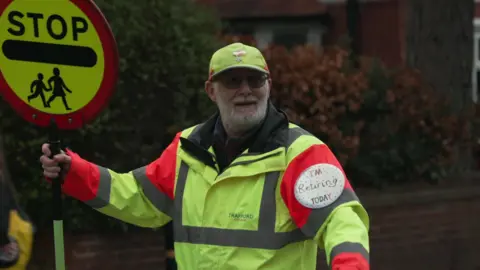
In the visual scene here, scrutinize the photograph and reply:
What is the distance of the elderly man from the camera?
3.34m

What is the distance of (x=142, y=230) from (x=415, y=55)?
4.09m

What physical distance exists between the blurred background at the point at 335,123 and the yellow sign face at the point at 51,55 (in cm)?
199

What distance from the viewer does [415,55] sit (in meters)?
8.98

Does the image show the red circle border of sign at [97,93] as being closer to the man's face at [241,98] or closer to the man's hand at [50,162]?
the man's hand at [50,162]

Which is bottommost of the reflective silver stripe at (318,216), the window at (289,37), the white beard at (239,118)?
the reflective silver stripe at (318,216)

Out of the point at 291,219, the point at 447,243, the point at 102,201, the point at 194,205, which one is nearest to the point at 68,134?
the point at 102,201

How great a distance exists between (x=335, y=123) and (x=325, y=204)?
3.68 meters

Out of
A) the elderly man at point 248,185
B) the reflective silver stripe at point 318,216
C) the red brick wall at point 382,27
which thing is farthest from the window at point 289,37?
the reflective silver stripe at point 318,216

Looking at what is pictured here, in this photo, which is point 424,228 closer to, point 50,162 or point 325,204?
point 325,204

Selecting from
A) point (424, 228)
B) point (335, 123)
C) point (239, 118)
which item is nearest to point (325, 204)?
point (239, 118)

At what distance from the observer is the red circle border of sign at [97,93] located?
11.6 ft

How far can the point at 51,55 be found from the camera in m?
3.53

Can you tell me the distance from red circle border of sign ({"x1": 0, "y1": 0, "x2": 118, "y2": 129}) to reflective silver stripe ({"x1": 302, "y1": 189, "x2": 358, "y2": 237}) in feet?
3.21

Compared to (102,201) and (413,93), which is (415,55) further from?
(102,201)
